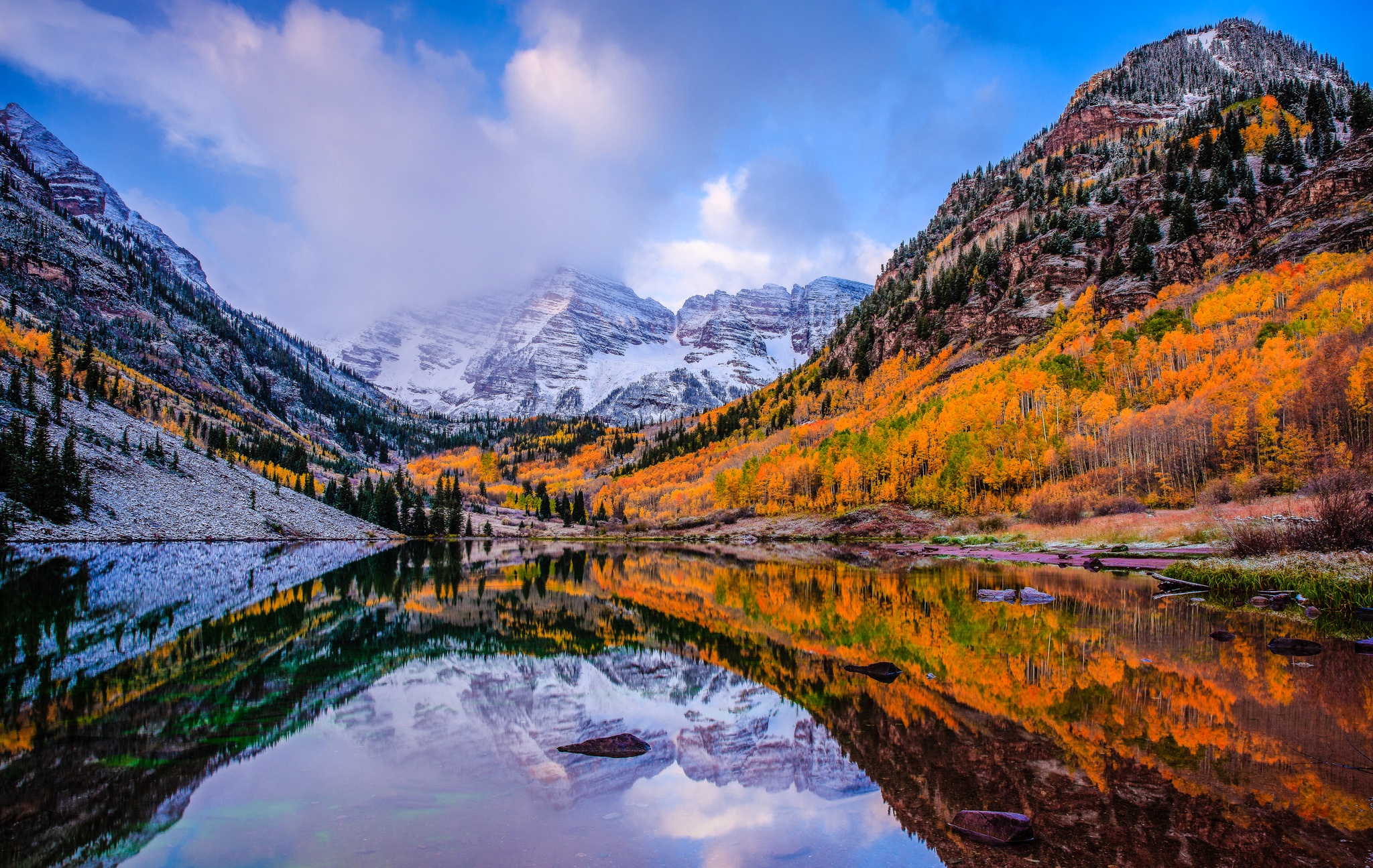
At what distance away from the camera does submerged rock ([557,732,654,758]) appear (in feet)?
33.9

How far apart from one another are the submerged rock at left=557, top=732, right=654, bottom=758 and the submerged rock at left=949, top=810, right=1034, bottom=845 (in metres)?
5.62

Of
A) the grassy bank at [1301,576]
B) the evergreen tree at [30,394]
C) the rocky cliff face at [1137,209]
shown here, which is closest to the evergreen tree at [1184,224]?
the rocky cliff face at [1137,209]

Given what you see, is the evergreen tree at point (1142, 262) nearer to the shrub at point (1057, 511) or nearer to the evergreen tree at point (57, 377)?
the shrub at point (1057, 511)

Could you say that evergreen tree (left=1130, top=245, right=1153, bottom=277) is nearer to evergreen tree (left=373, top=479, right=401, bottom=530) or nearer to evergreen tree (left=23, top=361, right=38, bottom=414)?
evergreen tree (left=373, top=479, right=401, bottom=530)

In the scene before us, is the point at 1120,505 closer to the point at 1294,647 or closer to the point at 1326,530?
the point at 1326,530

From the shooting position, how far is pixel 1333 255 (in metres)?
79.6

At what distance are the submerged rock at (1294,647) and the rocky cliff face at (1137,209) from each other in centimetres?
10532

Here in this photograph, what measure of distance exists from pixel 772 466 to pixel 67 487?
93.3 m

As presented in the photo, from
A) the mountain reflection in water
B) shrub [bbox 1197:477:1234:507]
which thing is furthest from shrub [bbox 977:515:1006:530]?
the mountain reflection in water

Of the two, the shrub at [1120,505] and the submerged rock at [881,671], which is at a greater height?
the shrub at [1120,505]

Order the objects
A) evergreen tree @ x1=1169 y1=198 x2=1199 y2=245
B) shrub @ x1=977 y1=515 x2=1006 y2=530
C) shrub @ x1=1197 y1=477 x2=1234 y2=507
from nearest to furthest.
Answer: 1. shrub @ x1=1197 y1=477 x2=1234 y2=507
2. shrub @ x1=977 y1=515 x2=1006 y2=530
3. evergreen tree @ x1=1169 y1=198 x2=1199 y2=245

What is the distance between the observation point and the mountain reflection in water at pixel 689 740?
21.8 feet

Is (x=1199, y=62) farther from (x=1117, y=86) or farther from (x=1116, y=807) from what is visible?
(x=1116, y=807)

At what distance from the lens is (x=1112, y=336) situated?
283 feet
